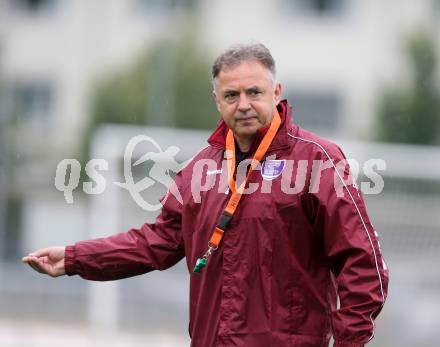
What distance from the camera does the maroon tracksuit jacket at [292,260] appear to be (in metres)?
4.07

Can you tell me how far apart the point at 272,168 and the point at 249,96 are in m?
0.29

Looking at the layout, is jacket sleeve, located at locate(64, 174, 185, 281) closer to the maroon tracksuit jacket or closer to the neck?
the maroon tracksuit jacket

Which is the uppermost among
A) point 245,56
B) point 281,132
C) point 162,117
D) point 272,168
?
point 245,56

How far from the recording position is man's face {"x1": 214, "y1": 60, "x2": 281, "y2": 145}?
→ 4.26 m

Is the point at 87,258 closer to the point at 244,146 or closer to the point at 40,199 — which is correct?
the point at 244,146

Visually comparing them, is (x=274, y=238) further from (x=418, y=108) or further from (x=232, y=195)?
(x=418, y=108)

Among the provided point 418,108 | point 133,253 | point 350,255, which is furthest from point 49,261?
point 418,108

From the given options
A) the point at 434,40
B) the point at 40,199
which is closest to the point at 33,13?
the point at 40,199

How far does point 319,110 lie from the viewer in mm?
24562

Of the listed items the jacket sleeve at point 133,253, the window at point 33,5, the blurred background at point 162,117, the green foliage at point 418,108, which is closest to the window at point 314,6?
the blurred background at point 162,117

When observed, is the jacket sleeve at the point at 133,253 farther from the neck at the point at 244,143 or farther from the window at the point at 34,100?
the window at the point at 34,100

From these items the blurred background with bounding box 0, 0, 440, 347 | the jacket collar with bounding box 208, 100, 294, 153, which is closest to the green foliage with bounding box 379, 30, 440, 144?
the blurred background with bounding box 0, 0, 440, 347

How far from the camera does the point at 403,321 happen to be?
10.2 m

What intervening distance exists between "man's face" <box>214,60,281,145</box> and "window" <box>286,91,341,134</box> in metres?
20.1
